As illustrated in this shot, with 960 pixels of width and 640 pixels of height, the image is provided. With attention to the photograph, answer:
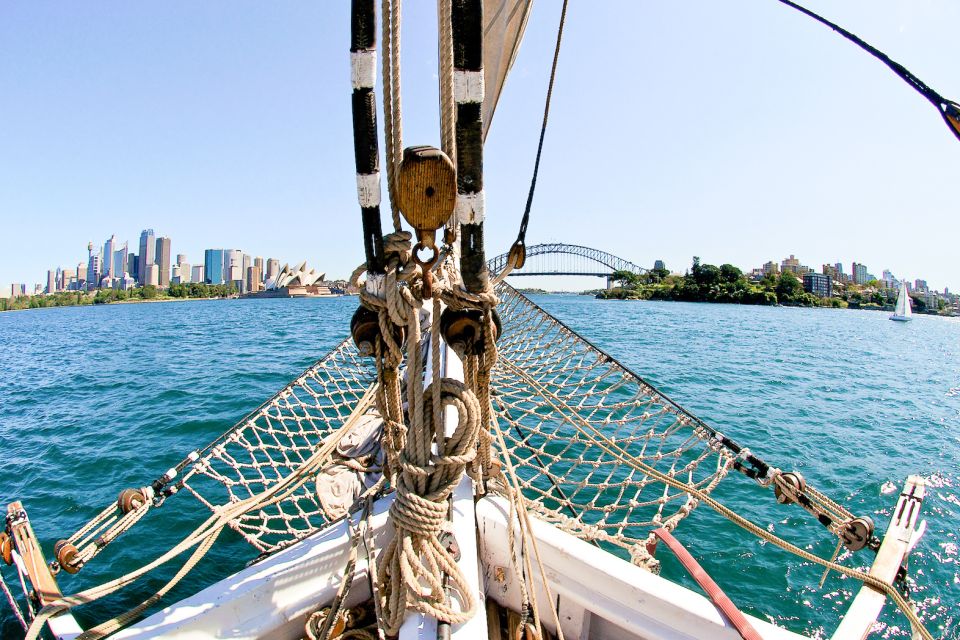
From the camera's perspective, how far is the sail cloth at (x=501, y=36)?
3805mm

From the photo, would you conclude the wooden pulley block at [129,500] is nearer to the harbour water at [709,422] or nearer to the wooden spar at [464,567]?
the harbour water at [709,422]

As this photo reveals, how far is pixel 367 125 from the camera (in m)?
1.03

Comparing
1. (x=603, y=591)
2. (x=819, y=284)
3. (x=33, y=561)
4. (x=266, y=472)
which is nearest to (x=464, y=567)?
(x=603, y=591)

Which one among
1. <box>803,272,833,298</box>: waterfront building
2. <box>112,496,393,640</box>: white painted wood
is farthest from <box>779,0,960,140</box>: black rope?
<box>803,272,833,298</box>: waterfront building

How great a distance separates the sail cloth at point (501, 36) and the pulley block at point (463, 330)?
296cm

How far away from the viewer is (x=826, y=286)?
58.3 meters

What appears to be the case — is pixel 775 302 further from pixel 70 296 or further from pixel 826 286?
pixel 70 296

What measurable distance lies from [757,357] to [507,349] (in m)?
8.48

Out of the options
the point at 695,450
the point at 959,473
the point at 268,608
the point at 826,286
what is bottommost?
the point at 959,473

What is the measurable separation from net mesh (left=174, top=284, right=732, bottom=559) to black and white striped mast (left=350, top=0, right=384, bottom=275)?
1208 millimetres

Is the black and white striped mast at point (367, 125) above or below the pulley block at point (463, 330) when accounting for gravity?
above

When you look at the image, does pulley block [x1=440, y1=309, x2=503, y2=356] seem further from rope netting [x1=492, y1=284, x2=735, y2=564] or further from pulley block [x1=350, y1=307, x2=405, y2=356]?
rope netting [x1=492, y1=284, x2=735, y2=564]

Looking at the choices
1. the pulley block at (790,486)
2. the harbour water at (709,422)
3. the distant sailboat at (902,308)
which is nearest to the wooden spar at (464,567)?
the pulley block at (790,486)

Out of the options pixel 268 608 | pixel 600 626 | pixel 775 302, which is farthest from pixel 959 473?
pixel 775 302
